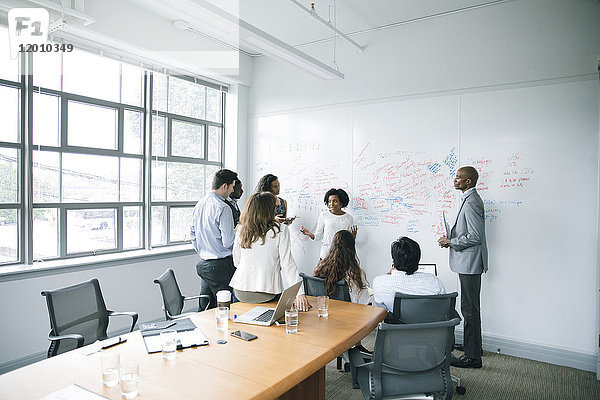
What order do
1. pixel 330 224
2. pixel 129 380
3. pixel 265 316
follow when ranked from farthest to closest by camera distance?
pixel 330 224 < pixel 265 316 < pixel 129 380

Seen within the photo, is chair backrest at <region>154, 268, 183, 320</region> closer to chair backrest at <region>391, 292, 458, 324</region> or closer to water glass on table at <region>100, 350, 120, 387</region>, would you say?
water glass on table at <region>100, 350, 120, 387</region>

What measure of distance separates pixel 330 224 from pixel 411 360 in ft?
8.28

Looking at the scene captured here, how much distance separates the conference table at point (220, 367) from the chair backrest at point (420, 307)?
11.0 inches

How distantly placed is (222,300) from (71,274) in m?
2.11

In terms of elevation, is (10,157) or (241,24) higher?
(241,24)

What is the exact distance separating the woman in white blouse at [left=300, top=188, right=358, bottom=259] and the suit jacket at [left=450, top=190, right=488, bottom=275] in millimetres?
1225

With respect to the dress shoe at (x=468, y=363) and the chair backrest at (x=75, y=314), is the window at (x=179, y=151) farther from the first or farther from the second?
the dress shoe at (x=468, y=363)

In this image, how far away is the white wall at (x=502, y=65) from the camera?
3.50m

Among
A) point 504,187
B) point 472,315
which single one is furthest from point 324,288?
point 504,187

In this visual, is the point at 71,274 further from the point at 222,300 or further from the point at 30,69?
the point at 222,300

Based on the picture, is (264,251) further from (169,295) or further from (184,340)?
(169,295)

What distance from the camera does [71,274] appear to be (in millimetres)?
3637

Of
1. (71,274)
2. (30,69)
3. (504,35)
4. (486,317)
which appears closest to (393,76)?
(504,35)

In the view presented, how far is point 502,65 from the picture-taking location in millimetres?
3828
